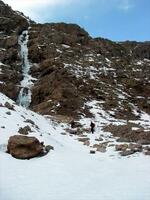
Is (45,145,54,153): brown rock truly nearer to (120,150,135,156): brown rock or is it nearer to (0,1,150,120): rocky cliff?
(120,150,135,156): brown rock

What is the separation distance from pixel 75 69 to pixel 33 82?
7703mm

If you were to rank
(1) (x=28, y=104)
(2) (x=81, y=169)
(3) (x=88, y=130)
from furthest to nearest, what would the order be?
(1) (x=28, y=104), (3) (x=88, y=130), (2) (x=81, y=169)

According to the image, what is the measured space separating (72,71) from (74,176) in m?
53.4

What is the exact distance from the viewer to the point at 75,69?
238 feet

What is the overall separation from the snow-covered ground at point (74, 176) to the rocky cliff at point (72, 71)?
102ft

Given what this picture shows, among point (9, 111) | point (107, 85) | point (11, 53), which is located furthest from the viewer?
point (11, 53)

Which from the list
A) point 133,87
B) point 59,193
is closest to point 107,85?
point 133,87

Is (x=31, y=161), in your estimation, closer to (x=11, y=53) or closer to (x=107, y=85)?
(x=107, y=85)

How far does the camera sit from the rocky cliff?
60312mm

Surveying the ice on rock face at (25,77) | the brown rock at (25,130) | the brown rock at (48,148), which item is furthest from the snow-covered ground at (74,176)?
the ice on rock face at (25,77)

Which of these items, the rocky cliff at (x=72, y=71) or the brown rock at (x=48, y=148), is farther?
the rocky cliff at (x=72, y=71)

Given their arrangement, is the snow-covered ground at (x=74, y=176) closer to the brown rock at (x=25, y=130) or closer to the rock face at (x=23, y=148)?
the rock face at (x=23, y=148)

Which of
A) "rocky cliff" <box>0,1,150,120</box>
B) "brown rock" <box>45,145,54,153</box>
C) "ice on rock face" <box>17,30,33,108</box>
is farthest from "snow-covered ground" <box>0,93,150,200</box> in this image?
"ice on rock face" <box>17,30,33,108</box>

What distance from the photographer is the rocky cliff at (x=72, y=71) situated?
198 feet
